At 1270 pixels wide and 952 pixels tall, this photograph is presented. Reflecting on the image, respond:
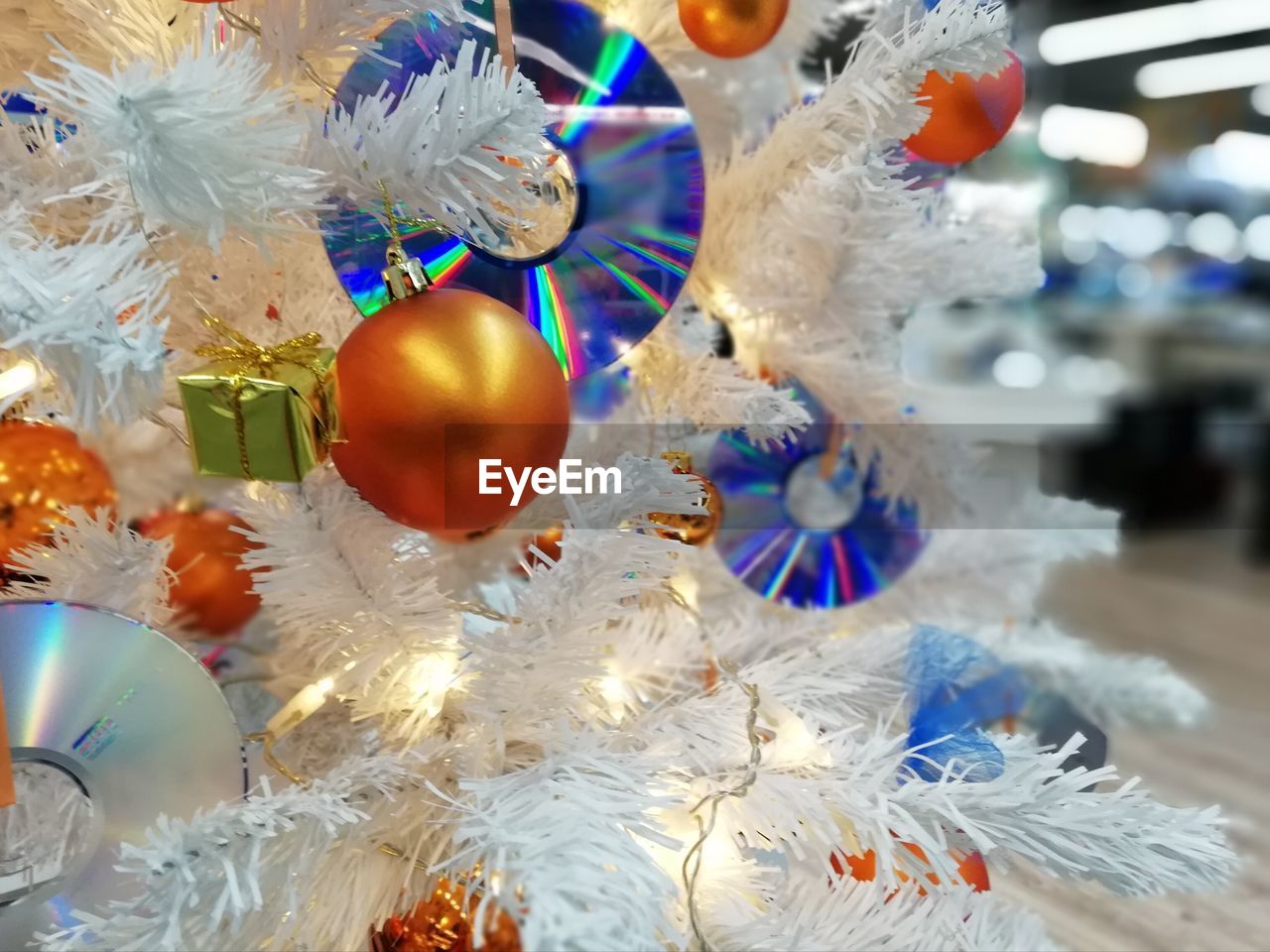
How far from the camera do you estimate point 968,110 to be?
45cm

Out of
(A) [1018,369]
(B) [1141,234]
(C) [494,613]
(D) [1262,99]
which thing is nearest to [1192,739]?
(C) [494,613]

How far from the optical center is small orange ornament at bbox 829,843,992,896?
421 mm

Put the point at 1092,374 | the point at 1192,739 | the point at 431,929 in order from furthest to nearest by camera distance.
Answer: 1. the point at 1092,374
2. the point at 1192,739
3. the point at 431,929

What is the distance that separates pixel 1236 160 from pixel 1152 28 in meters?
0.46

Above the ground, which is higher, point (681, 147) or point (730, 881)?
point (681, 147)

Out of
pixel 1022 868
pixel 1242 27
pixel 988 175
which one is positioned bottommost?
pixel 1022 868

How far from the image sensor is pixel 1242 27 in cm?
246

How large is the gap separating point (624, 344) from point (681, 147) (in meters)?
0.09

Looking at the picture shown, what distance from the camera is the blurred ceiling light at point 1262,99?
2444 mm

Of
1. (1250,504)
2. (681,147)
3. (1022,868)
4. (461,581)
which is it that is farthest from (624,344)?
(1250,504)

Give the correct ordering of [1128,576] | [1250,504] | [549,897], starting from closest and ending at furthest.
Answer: [549,897], [1128,576], [1250,504]

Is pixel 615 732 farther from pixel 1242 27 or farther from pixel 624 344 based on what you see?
pixel 1242 27

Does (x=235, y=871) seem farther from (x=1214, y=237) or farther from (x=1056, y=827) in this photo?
(x=1214, y=237)

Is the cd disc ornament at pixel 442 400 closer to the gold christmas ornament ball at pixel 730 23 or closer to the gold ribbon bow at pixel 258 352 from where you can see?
the gold ribbon bow at pixel 258 352
